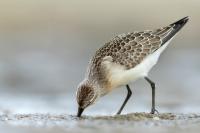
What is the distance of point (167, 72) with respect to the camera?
73.3ft

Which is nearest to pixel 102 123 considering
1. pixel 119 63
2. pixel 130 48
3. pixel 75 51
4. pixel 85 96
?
pixel 85 96

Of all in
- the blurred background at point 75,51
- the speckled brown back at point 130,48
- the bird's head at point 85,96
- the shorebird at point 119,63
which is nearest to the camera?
the bird's head at point 85,96

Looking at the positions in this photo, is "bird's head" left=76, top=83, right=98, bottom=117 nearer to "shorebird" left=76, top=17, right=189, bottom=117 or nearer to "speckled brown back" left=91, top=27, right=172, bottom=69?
"shorebird" left=76, top=17, right=189, bottom=117

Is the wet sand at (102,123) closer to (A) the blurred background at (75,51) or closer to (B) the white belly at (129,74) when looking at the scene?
(B) the white belly at (129,74)

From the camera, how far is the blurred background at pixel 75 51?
1822 centimetres

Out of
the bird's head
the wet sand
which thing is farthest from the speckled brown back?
the wet sand

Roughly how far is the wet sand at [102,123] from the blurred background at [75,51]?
2277 millimetres

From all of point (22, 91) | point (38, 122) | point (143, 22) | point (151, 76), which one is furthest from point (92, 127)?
point (143, 22)

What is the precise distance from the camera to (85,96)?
13.7 metres

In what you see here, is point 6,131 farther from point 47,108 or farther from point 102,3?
point 102,3

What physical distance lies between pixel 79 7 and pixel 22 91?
11090 millimetres

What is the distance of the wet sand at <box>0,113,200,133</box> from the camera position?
1257 cm

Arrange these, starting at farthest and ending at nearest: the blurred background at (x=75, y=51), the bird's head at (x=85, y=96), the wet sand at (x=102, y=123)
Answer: the blurred background at (x=75, y=51)
the bird's head at (x=85, y=96)
the wet sand at (x=102, y=123)

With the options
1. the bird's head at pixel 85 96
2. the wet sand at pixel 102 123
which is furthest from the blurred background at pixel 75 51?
the bird's head at pixel 85 96
